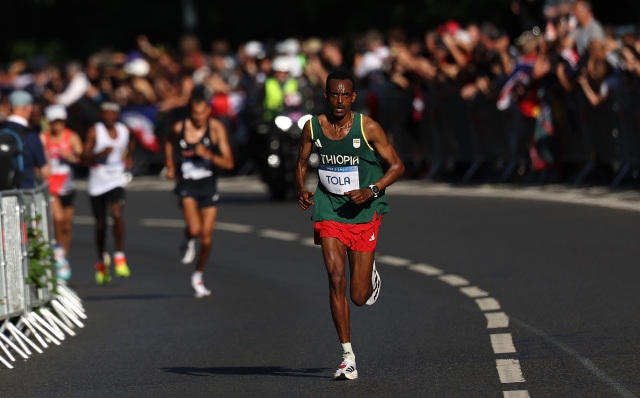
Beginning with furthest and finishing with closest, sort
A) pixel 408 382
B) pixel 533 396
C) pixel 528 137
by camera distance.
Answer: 1. pixel 528 137
2. pixel 408 382
3. pixel 533 396

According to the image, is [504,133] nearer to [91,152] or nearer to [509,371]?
[91,152]

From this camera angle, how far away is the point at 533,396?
8531 millimetres

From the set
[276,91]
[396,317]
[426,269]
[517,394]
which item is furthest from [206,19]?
[517,394]

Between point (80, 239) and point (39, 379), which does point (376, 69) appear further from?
point (39, 379)

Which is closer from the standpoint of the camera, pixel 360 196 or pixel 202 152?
pixel 360 196

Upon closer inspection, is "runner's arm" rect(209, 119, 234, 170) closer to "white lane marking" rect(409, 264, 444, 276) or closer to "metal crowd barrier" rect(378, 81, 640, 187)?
"white lane marking" rect(409, 264, 444, 276)

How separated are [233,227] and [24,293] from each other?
30.4ft

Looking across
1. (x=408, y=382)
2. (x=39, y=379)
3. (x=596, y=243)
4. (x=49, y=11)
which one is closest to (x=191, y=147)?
(x=596, y=243)

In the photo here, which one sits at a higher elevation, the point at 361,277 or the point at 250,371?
the point at 361,277

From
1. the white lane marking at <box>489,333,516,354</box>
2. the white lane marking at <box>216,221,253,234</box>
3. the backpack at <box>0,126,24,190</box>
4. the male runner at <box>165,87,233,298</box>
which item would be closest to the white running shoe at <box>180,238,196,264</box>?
the male runner at <box>165,87,233,298</box>

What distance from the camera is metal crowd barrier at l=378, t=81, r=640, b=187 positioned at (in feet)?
65.0

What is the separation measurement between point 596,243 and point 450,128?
8015 mm

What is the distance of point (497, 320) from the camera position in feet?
38.2

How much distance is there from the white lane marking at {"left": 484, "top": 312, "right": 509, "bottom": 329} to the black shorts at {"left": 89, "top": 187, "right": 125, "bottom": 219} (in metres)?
6.13
